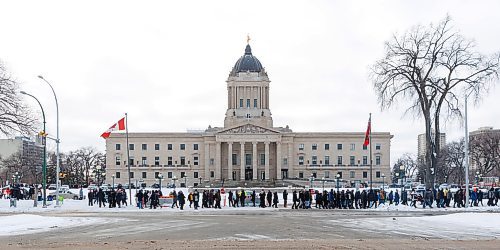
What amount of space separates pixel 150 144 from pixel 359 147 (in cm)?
4370

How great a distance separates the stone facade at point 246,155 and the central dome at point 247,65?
11.9 m

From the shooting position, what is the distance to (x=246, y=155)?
146 metres

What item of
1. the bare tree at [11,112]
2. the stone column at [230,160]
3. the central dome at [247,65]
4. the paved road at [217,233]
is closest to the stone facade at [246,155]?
the stone column at [230,160]

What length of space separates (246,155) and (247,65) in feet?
66.0

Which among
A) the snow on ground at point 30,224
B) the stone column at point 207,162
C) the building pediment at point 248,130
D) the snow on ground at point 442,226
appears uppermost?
the building pediment at point 248,130

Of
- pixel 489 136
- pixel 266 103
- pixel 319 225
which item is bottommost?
pixel 319 225

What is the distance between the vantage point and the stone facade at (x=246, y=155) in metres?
143

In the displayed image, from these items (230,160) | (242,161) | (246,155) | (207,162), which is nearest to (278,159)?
(242,161)

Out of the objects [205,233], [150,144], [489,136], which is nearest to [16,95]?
[205,233]

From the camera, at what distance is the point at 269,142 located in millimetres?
143125

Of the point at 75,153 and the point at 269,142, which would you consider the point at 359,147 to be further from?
the point at 75,153

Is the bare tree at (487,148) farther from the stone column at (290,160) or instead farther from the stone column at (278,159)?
the stone column at (278,159)

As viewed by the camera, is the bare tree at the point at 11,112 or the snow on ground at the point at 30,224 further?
the bare tree at the point at 11,112

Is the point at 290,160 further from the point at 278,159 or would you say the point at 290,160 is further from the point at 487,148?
the point at 487,148
